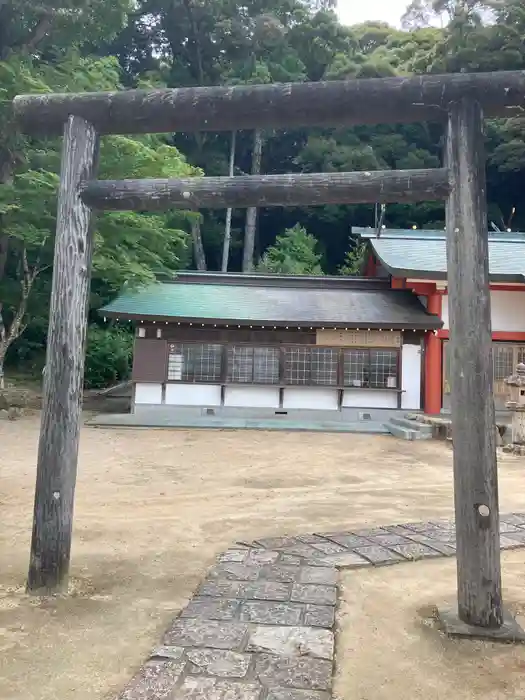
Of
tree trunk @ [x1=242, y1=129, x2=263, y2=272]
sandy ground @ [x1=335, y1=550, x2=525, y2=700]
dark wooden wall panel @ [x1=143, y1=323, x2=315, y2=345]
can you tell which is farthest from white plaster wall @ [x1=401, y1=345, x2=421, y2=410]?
tree trunk @ [x1=242, y1=129, x2=263, y2=272]

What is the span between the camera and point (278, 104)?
350 centimetres

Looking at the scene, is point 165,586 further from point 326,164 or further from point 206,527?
point 326,164

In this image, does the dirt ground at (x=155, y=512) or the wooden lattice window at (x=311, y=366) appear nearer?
the dirt ground at (x=155, y=512)

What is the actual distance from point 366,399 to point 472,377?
430 inches

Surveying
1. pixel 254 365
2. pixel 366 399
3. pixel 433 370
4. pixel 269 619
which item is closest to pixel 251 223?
pixel 254 365

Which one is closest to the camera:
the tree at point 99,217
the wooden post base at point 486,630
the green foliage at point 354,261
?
the wooden post base at point 486,630

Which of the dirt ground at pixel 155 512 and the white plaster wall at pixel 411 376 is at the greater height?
the white plaster wall at pixel 411 376

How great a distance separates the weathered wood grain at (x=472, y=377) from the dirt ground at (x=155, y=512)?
94 cm

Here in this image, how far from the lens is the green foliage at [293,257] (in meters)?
23.3

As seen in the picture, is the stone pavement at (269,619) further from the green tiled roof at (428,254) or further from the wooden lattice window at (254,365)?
the green tiled roof at (428,254)

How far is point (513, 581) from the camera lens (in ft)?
12.9

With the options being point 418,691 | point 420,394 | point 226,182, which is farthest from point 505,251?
point 418,691

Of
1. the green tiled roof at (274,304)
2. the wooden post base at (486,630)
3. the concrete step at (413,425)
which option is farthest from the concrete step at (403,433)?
the wooden post base at (486,630)

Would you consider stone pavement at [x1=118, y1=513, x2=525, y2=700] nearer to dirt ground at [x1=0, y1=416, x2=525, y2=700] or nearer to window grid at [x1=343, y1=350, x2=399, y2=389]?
dirt ground at [x1=0, y1=416, x2=525, y2=700]
